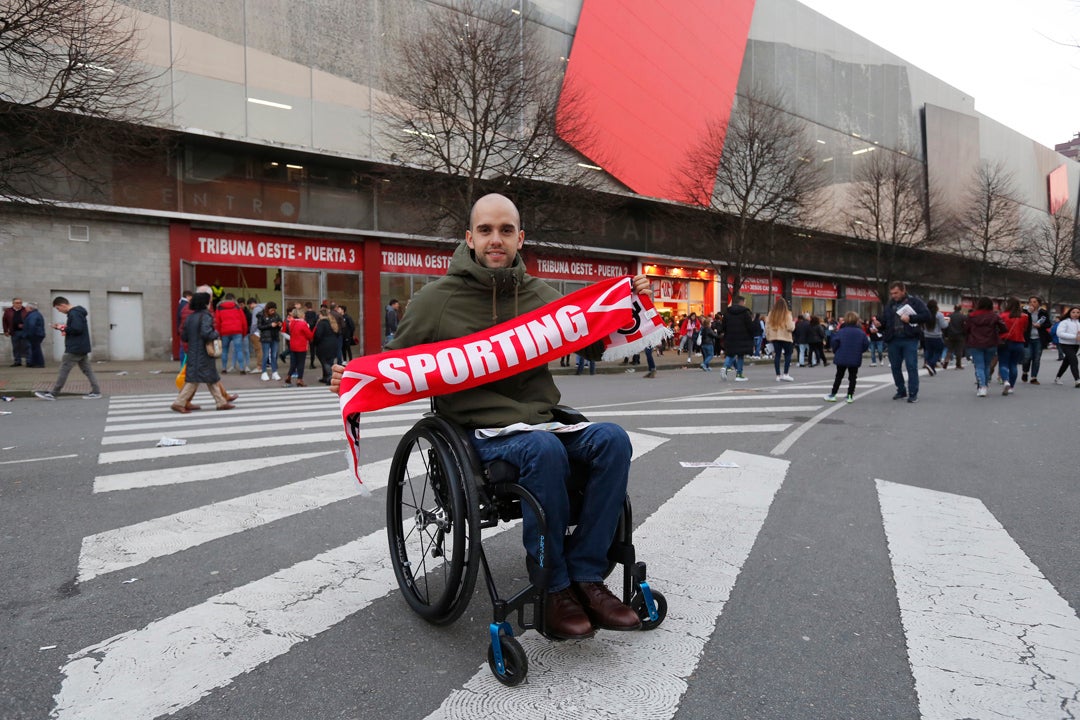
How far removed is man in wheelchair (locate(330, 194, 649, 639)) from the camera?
2.53 metres

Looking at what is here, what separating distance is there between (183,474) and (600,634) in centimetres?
456

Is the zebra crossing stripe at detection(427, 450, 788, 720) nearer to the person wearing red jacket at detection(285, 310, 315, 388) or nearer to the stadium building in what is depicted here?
the person wearing red jacket at detection(285, 310, 315, 388)

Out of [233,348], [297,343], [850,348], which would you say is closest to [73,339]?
[297,343]

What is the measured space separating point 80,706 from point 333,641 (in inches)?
33.4

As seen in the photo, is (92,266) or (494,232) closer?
(494,232)

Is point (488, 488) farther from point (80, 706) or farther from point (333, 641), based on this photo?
point (80, 706)

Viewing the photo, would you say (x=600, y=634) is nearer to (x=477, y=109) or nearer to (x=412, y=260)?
(x=477, y=109)

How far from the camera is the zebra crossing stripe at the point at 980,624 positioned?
2350 millimetres

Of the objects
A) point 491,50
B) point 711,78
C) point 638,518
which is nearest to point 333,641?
point 638,518

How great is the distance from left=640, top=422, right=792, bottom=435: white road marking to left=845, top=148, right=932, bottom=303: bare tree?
3576 cm

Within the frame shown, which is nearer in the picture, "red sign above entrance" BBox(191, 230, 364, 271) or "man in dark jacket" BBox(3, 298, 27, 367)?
"man in dark jacket" BBox(3, 298, 27, 367)

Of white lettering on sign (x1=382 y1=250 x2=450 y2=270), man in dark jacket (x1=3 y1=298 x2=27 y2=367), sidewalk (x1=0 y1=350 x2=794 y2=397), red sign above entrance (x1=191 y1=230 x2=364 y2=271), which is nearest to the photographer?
sidewalk (x1=0 y1=350 x2=794 y2=397)

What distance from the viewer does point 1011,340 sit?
1319cm

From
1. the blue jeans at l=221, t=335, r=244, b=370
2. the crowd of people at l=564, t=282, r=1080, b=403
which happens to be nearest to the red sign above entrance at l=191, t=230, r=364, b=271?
the blue jeans at l=221, t=335, r=244, b=370
